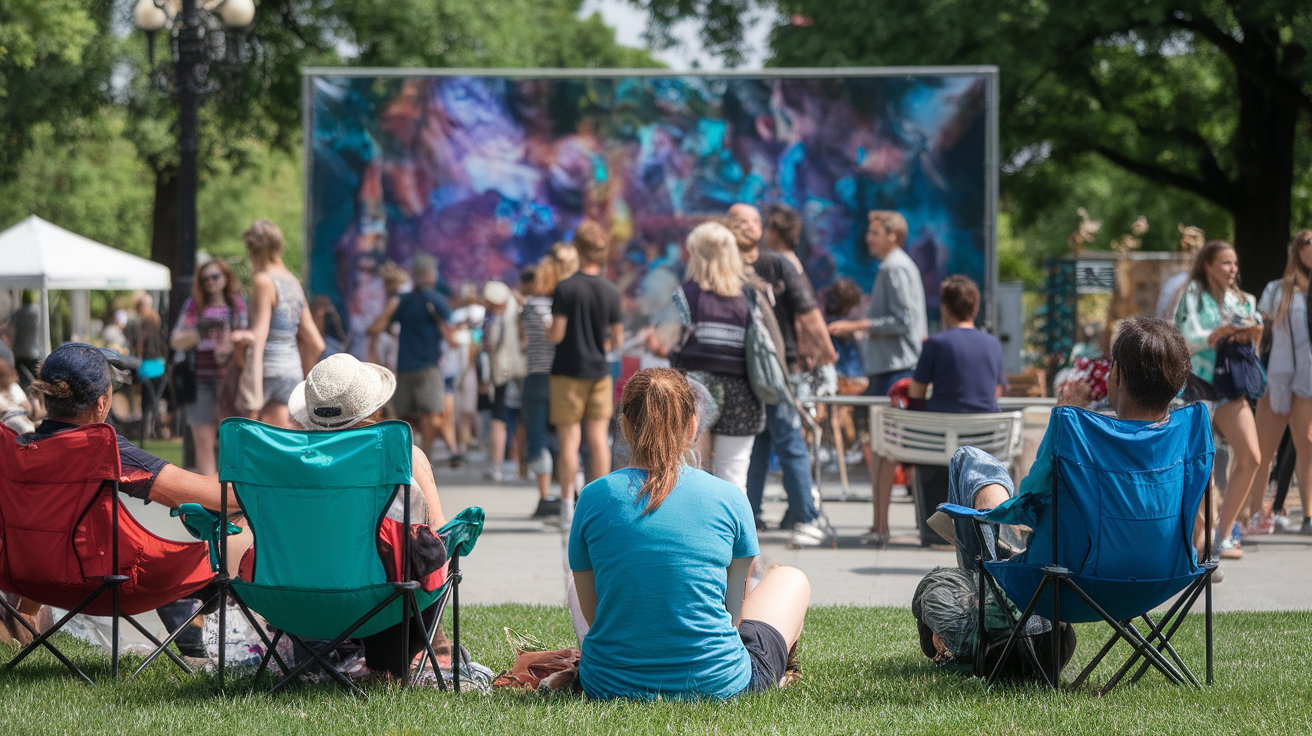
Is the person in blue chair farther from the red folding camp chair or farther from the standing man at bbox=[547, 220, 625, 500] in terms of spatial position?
the standing man at bbox=[547, 220, 625, 500]

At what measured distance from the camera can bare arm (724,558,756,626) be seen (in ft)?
13.3

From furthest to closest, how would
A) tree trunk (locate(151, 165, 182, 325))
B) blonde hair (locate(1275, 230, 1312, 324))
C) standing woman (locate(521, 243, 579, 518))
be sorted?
tree trunk (locate(151, 165, 182, 325)) → standing woman (locate(521, 243, 579, 518)) → blonde hair (locate(1275, 230, 1312, 324))

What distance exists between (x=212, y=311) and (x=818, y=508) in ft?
15.0

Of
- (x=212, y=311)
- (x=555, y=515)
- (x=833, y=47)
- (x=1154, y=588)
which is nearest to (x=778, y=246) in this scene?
(x=555, y=515)

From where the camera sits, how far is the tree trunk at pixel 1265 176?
20750mm

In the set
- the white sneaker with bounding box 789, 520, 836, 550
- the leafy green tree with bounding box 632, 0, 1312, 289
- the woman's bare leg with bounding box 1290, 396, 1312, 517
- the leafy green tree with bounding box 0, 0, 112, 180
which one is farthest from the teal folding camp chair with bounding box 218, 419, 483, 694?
the leafy green tree with bounding box 0, 0, 112, 180

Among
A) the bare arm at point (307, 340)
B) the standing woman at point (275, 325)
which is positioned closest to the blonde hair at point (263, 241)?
the standing woman at point (275, 325)

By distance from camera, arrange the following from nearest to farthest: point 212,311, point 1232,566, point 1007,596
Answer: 1. point 1007,596
2. point 1232,566
3. point 212,311

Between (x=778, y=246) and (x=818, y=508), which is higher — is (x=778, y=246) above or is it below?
above

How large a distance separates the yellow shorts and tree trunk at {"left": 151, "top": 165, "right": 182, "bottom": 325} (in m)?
17.6

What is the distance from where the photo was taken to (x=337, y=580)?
4.17 metres

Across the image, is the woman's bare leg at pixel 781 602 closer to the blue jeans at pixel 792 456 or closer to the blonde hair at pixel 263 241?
the blue jeans at pixel 792 456

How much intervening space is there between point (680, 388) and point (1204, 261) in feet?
16.1

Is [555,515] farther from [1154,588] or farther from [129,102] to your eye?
[129,102]
